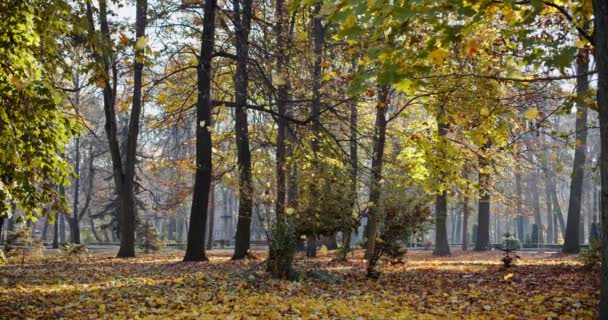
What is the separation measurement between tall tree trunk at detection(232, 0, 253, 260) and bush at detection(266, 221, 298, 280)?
2.34 metres

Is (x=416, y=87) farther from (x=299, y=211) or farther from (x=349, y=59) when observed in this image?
(x=349, y=59)

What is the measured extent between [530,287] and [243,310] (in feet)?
16.6

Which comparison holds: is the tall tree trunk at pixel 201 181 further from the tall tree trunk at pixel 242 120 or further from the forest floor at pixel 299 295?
the forest floor at pixel 299 295

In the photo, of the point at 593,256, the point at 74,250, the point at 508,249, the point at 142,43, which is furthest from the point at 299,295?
the point at 74,250

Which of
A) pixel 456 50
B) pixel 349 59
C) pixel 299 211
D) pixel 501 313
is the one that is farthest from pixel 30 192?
pixel 349 59

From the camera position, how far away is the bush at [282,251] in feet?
29.6

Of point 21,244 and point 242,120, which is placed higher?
point 242,120

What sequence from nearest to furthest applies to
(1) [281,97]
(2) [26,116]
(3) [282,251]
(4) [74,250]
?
(2) [26,116] → (3) [282,251] → (1) [281,97] → (4) [74,250]

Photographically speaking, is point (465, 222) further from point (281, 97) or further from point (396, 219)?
point (396, 219)

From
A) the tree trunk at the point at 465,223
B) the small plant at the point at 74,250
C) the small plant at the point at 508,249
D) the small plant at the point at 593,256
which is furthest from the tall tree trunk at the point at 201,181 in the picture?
the tree trunk at the point at 465,223

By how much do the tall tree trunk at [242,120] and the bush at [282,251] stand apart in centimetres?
234

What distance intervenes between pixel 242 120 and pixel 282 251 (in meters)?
6.90

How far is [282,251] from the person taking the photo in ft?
29.6

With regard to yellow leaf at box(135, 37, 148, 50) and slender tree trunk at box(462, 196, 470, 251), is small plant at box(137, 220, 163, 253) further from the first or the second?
yellow leaf at box(135, 37, 148, 50)
